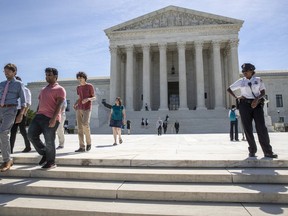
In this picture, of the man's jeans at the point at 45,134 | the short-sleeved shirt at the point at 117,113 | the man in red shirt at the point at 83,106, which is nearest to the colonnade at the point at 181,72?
the short-sleeved shirt at the point at 117,113

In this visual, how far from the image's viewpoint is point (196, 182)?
4.28m

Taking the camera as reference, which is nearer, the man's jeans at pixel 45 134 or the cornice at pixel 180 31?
the man's jeans at pixel 45 134

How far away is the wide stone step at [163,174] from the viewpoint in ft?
13.8

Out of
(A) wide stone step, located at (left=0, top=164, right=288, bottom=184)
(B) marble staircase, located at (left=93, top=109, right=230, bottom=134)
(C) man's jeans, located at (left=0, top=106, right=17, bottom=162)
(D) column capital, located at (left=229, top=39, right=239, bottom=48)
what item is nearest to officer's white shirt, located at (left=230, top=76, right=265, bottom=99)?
(A) wide stone step, located at (left=0, top=164, right=288, bottom=184)

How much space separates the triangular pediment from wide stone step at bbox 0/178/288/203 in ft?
130

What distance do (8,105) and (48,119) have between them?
810 millimetres

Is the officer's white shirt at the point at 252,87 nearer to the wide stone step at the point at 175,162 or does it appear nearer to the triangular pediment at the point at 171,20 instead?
the wide stone step at the point at 175,162

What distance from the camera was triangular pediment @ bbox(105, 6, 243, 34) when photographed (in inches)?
1576

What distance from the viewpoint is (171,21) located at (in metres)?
41.1

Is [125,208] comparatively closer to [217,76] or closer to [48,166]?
[48,166]

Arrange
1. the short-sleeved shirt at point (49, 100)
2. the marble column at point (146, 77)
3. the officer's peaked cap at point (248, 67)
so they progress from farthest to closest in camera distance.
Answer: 1. the marble column at point (146, 77)
2. the officer's peaked cap at point (248, 67)
3. the short-sleeved shirt at point (49, 100)

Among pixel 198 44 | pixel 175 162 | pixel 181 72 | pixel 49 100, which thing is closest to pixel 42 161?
pixel 49 100

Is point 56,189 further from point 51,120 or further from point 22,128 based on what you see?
point 22,128

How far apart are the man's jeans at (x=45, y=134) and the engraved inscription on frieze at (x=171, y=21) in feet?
127
